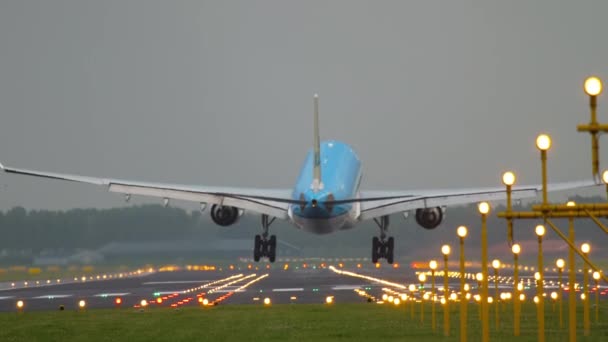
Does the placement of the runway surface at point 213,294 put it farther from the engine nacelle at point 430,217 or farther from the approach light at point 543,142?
the approach light at point 543,142

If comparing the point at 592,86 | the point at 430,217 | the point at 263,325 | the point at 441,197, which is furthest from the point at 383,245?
the point at 592,86

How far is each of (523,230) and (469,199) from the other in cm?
3765

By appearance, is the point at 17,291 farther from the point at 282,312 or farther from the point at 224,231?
the point at 224,231

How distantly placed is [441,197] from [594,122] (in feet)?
160

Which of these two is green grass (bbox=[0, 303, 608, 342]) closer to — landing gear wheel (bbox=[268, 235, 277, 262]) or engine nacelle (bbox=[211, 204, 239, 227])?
engine nacelle (bbox=[211, 204, 239, 227])

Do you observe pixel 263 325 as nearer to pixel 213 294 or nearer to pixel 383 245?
pixel 213 294

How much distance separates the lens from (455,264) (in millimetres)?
112000

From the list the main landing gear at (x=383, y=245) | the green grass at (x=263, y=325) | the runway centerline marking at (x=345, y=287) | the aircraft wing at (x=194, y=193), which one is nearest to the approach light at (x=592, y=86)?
the green grass at (x=263, y=325)

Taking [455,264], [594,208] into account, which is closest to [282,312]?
[594,208]

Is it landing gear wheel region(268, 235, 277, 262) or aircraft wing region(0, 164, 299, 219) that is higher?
aircraft wing region(0, 164, 299, 219)

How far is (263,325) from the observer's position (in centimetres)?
4122

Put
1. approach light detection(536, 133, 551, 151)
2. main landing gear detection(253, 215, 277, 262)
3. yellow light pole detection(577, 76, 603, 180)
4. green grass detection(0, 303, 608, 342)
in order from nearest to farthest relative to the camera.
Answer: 1. yellow light pole detection(577, 76, 603, 180)
2. approach light detection(536, 133, 551, 151)
3. green grass detection(0, 303, 608, 342)
4. main landing gear detection(253, 215, 277, 262)

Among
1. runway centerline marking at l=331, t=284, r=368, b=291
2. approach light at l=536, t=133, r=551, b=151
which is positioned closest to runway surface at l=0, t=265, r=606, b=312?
runway centerline marking at l=331, t=284, r=368, b=291

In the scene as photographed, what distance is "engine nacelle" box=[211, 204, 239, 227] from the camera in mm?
65188
